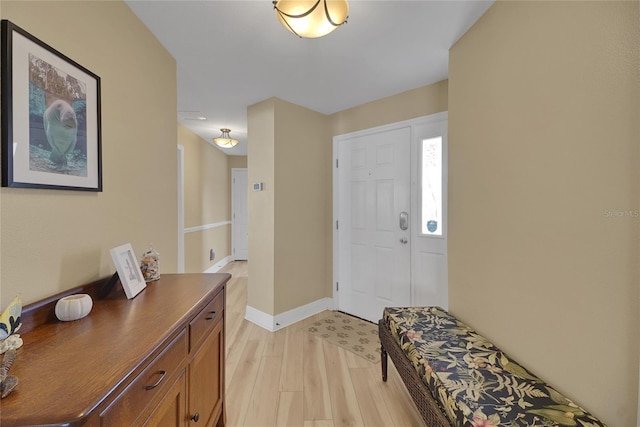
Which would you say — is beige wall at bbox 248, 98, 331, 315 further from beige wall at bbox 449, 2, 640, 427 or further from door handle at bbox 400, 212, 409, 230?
beige wall at bbox 449, 2, 640, 427

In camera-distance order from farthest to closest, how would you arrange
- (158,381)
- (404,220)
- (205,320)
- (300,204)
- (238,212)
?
(238,212), (300,204), (404,220), (205,320), (158,381)

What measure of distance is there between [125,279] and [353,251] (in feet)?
7.52

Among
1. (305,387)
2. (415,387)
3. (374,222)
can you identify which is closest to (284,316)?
(305,387)

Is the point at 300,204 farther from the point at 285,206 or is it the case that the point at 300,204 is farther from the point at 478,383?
the point at 478,383

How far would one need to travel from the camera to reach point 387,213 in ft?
9.04

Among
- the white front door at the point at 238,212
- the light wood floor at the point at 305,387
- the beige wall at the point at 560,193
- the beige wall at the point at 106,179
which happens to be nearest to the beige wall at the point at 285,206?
the light wood floor at the point at 305,387

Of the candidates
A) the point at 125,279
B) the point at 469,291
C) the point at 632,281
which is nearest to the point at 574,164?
the point at 632,281

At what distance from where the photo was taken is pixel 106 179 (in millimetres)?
1305

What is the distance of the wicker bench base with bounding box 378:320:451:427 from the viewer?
111 cm

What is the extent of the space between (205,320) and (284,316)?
168 centimetres

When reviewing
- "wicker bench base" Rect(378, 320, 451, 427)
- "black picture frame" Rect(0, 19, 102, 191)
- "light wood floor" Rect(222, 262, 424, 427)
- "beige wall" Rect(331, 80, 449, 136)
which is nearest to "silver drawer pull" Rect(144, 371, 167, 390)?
"black picture frame" Rect(0, 19, 102, 191)

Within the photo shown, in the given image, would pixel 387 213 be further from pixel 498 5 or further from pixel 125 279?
pixel 125 279

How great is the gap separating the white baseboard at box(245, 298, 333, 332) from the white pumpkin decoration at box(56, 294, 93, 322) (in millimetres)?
1930

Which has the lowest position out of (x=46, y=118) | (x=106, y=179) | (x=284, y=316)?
(x=284, y=316)
